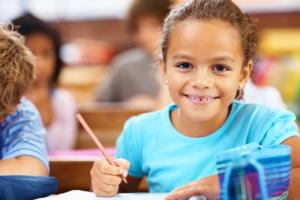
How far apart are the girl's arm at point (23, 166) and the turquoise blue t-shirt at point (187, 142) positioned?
0.20m

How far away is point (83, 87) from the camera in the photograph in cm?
414

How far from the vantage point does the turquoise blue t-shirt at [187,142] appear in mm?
1131

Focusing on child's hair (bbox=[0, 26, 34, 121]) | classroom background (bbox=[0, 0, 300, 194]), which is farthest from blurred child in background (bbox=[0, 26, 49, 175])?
classroom background (bbox=[0, 0, 300, 194])

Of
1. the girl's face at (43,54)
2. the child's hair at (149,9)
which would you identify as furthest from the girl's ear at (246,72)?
the child's hair at (149,9)

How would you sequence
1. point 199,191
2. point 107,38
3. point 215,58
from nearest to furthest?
point 199,191 < point 215,58 < point 107,38

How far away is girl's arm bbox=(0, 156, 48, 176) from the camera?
1.12 metres

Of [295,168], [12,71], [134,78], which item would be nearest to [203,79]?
[295,168]

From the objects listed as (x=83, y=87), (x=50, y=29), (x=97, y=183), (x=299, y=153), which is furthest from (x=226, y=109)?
(x=83, y=87)

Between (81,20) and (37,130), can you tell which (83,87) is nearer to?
(81,20)

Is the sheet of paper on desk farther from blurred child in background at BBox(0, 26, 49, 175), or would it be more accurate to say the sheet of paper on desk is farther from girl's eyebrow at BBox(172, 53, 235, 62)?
girl's eyebrow at BBox(172, 53, 235, 62)

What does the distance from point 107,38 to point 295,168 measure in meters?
3.78

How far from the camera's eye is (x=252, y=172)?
750mm

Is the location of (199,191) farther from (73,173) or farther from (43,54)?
(43,54)

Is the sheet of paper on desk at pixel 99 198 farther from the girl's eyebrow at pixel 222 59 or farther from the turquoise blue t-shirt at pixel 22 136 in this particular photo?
the girl's eyebrow at pixel 222 59
